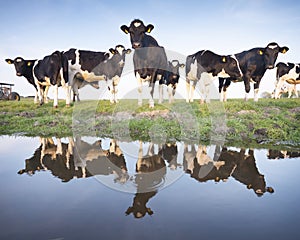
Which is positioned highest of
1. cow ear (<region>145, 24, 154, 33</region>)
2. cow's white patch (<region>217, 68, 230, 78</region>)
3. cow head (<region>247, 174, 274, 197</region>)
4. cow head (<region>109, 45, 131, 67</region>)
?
cow ear (<region>145, 24, 154, 33</region>)

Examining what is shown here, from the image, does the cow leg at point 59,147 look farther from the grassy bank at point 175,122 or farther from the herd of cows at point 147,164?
the grassy bank at point 175,122

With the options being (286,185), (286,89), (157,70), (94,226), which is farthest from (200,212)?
(286,89)

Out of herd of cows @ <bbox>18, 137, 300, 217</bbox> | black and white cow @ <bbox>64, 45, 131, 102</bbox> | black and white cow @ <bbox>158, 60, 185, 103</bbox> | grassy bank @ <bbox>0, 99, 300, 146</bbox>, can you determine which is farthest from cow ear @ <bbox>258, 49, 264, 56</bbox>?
herd of cows @ <bbox>18, 137, 300, 217</bbox>

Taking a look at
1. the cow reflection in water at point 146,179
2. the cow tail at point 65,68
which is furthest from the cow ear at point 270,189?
the cow tail at point 65,68

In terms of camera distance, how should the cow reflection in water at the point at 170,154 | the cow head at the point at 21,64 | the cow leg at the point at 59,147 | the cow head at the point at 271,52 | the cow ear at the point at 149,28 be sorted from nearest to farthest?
the cow reflection in water at the point at 170,154 < the cow leg at the point at 59,147 < the cow ear at the point at 149,28 < the cow head at the point at 271,52 < the cow head at the point at 21,64

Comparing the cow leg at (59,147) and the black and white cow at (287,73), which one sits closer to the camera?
the cow leg at (59,147)

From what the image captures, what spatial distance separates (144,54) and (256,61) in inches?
240

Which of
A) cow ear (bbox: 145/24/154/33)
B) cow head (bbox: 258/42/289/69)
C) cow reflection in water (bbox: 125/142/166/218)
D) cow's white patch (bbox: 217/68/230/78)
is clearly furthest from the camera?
cow's white patch (bbox: 217/68/230/78)

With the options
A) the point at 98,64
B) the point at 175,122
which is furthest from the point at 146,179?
the point at 98,64

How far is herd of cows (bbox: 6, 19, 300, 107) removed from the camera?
10.8 meters

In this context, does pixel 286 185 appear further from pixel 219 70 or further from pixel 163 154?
pixel 219 70

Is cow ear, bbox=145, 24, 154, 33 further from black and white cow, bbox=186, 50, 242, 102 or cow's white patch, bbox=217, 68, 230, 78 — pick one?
cow's white patch, bbox=217, 68, 230, 78

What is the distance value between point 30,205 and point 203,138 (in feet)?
18.0

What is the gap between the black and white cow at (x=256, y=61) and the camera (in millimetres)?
12328
